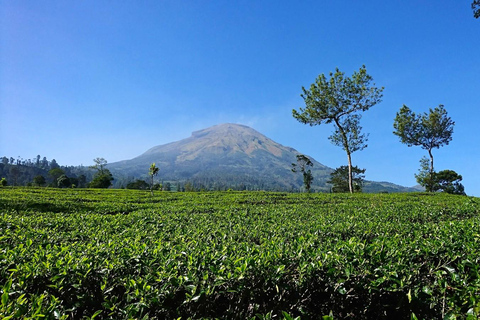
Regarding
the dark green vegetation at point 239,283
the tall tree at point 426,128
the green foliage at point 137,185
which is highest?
the tall tree at point 426,128

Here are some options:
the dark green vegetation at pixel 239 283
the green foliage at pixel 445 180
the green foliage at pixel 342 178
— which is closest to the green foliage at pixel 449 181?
the green foliage at pixel 445 180

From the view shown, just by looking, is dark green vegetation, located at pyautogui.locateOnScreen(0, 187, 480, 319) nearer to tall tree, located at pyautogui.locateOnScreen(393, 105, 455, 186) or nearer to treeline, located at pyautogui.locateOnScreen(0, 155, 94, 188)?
tall tree, located at pyautogui.locateOnScreen(393, 105, 455, 186)

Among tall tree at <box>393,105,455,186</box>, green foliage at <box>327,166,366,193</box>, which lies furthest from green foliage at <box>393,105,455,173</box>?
green foliage at <box>327,166,366,193</box>

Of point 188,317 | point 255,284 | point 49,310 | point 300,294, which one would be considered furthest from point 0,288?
point 300,294

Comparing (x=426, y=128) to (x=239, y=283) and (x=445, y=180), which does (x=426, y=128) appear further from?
A: (x=239, y=283)

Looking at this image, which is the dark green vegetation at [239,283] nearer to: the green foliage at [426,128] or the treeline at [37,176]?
the green foliage at [426,128]

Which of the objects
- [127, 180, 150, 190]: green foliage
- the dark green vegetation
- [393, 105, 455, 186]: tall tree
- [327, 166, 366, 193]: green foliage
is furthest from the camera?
[127, 180, 150, 190]: green foliage

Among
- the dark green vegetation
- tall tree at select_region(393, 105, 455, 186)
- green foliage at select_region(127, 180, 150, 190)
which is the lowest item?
the dark green vegetation

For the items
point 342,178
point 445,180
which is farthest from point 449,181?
point 342,178

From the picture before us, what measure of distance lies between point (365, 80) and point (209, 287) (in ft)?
97.7

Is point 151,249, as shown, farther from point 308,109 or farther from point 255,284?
point 308,109

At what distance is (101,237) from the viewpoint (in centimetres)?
398

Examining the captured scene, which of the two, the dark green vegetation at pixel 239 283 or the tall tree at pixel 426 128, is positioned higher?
the tall tree at pixel 426 128

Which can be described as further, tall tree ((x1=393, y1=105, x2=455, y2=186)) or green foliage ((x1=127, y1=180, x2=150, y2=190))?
green foliage ((x1=127, y1=180, x2=150, y2=190))
